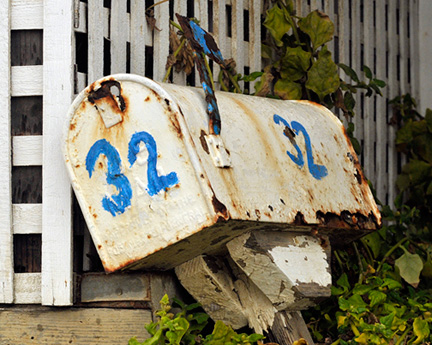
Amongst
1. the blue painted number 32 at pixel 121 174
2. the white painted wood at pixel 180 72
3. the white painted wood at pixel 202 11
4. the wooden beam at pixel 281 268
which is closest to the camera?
the blue painted number 32 at pixel 121 174

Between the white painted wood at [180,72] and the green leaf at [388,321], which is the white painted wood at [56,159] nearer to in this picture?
the white painted wood at [180,72]

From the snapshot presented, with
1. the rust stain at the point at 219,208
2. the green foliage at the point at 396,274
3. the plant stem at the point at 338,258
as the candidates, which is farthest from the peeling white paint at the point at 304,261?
the plant stem at the point at 338,258

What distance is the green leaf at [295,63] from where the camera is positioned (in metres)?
3.61

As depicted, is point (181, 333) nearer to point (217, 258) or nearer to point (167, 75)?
point (217, 258)

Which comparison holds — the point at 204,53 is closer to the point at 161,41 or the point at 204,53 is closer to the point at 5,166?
the point at 161,41

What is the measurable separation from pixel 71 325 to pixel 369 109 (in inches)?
88.8

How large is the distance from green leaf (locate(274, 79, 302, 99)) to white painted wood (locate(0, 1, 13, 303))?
4.26ft

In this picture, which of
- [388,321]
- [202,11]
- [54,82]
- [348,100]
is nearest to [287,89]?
[348,100]

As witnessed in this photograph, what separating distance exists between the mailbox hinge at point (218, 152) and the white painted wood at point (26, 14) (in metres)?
0.85

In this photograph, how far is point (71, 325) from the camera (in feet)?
8.84

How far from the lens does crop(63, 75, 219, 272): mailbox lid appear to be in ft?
7.57

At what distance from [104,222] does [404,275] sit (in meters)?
1.43

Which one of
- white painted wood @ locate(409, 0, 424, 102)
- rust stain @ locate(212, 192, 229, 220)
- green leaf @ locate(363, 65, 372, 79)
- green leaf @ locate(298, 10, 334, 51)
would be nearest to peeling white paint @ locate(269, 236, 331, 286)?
rust stain @ locate(212, 192, 229, 220)

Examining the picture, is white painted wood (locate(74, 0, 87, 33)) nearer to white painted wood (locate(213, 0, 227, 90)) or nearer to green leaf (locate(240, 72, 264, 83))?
white painted wood (locate(213, 0, 227, 90))
